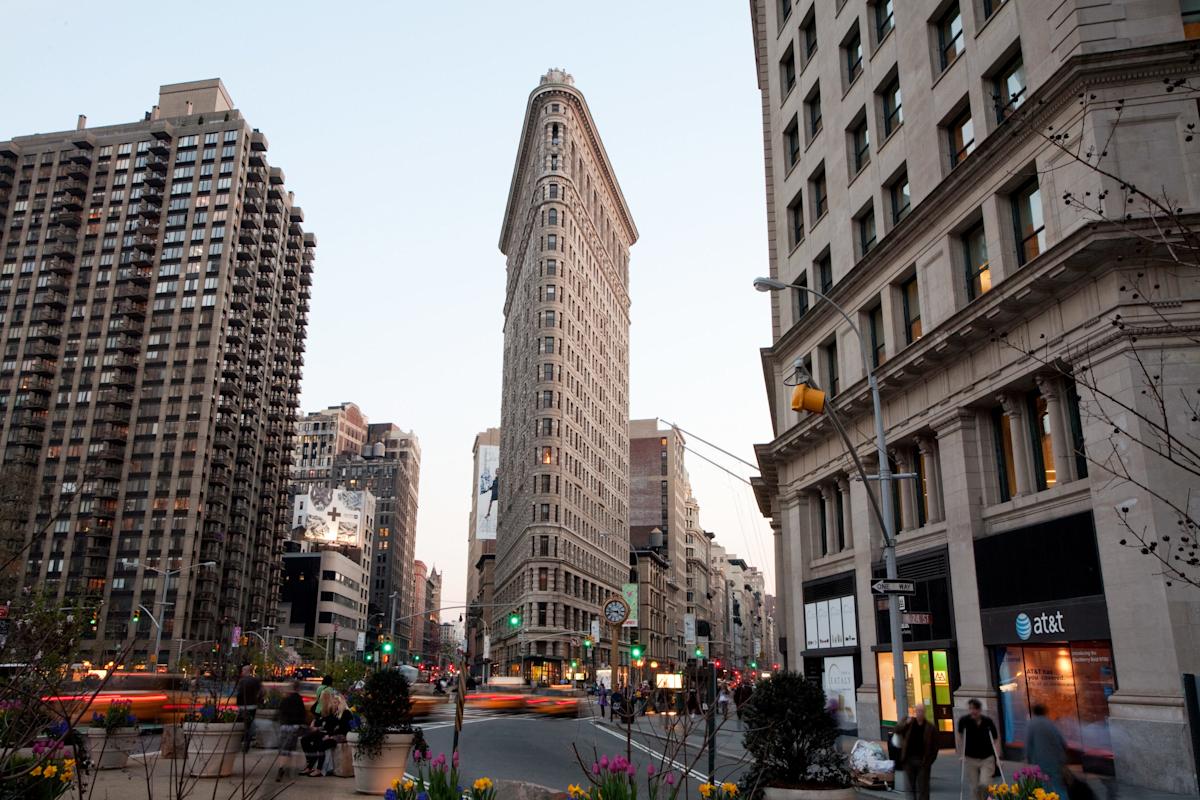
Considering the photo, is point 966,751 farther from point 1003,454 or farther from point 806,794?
point 1003,454

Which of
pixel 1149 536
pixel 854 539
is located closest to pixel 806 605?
pixel 854 539

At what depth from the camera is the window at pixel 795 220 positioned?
3925cm

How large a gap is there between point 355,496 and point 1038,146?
17239cm

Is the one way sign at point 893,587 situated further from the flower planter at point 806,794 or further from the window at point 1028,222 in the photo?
the window at point 1028,222

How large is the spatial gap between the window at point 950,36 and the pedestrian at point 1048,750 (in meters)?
21.1

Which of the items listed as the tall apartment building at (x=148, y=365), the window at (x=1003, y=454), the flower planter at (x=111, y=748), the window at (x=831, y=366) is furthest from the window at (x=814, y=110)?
the tall apartment building at (x=148, y=365)

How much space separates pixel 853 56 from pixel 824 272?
8.14m

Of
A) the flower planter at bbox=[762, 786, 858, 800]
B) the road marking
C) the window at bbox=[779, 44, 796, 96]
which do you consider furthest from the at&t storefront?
the window at bbox=[779, 44, 796, 96]

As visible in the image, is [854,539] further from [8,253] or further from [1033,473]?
[8,253]

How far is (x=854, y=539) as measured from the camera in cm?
3120

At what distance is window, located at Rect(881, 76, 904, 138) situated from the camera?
30.7 metres

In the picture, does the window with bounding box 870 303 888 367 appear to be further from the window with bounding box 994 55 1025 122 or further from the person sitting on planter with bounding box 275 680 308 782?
the person sitting on planter with bounding box 275 680 308 782

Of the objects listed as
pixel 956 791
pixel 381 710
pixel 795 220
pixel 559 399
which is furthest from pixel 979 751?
pixel 559 399

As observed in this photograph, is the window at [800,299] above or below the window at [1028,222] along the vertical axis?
above
